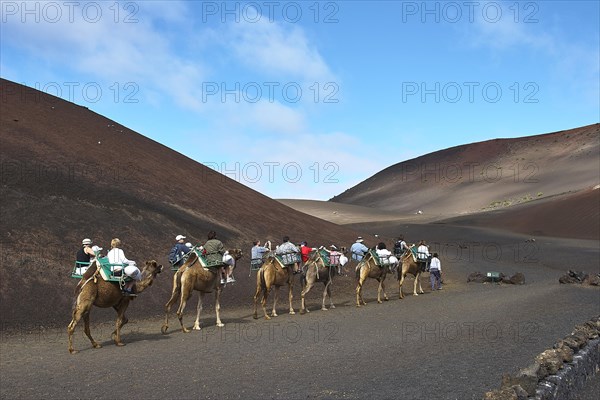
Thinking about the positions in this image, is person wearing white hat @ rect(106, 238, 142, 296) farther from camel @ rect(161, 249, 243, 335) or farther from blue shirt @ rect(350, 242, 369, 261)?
blue shirt @ rect(350, 242, 369, 261)

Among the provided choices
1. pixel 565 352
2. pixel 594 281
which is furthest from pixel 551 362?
pixel 594 281

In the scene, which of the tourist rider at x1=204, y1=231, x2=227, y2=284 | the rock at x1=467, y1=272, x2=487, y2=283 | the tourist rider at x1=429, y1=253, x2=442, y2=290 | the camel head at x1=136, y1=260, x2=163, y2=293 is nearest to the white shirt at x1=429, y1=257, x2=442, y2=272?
the tourist rider at x1=429, y1=253, x2=442, y2=290

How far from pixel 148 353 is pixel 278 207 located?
3768 centimetres

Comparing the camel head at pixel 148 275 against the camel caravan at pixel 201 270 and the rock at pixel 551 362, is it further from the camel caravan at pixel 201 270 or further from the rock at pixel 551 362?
the rock at pixel 551 362

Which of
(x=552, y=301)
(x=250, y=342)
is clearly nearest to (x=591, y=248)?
(x=552, y=301)

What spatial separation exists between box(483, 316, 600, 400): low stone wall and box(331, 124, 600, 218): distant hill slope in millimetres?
108581

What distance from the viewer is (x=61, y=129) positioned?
40938mm

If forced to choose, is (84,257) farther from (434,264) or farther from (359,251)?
(434,264)

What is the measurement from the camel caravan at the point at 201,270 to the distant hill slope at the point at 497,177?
3854 inches

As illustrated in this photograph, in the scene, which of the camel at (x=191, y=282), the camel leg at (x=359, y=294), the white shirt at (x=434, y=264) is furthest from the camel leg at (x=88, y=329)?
the white shirt at (x=434, y=264)

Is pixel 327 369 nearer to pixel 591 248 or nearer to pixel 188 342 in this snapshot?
pixel 188 342

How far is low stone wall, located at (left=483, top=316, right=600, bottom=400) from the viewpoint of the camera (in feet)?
27.8

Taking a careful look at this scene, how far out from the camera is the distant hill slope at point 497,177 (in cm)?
13350

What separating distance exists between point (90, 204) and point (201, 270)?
47.1 ft
